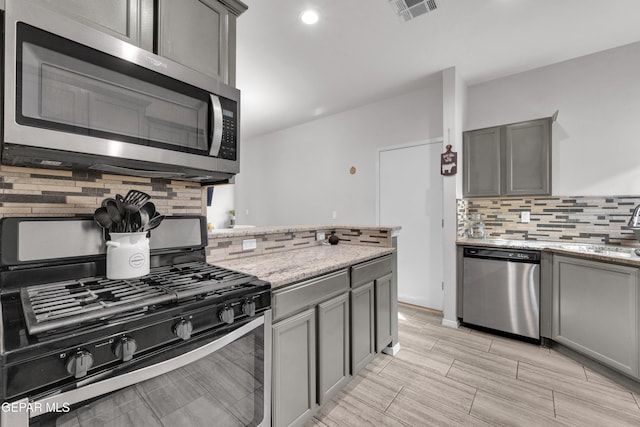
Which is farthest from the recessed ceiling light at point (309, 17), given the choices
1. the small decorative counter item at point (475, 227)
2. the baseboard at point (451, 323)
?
the baseboard at point (451, 323)

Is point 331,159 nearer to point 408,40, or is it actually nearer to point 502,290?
point 408,40

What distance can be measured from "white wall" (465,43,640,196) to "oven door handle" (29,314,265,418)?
3.58 m

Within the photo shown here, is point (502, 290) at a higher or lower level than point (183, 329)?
lower

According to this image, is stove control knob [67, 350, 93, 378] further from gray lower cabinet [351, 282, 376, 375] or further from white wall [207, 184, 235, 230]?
white wall [207, 184, 235, 230]

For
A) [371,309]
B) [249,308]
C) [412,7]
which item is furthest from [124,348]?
[412,7]

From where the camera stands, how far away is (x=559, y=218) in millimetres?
2945

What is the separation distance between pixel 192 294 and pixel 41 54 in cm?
95

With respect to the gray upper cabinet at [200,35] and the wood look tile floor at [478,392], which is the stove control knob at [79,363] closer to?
the gray upper cabinet at [200,35]

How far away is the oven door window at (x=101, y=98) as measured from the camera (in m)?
0.88

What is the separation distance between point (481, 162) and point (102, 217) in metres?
3.44

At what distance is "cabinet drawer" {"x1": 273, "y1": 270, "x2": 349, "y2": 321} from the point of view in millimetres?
1344

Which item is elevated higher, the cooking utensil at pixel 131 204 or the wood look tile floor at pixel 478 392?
the cooking utensil at pixel 131 204

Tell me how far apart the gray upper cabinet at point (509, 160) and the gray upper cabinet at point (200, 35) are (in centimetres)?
278

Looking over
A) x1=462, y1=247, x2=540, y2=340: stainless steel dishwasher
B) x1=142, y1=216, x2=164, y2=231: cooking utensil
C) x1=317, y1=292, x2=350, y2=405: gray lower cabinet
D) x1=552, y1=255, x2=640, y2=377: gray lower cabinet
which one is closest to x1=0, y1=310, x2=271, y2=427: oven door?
x1=317, y1=292, x2=350, y2=405: gray lower cabinet
